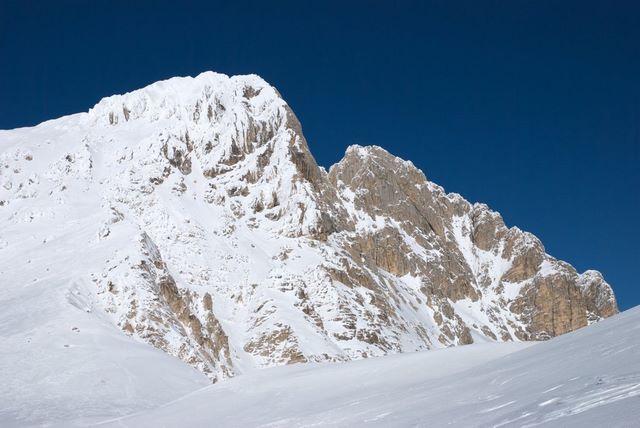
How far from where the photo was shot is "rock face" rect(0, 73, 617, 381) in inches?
2744

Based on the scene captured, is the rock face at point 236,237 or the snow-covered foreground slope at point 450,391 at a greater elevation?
the rock face at point 236,237

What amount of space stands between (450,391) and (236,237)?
257 ft

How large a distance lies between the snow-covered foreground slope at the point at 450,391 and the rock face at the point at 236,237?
144 feet

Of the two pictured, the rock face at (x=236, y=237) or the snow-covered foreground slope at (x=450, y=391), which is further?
the rock face at (x=236, y=237)

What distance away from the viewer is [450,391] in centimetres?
1292

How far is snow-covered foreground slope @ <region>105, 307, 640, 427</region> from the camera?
9.04 meters

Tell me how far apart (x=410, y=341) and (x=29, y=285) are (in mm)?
52833

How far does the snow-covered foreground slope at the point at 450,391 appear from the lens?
904 cm

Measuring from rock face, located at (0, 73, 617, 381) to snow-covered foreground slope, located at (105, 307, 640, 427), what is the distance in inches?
1733

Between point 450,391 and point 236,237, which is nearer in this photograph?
point 450,391

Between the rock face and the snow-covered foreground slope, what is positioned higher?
the rock face

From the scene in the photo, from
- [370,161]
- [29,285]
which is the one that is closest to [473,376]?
[29,285]

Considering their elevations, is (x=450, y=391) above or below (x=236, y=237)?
below

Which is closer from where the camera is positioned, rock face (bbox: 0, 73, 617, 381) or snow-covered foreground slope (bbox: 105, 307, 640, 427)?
snow-covered foreground slope (bbox: 105, 307, 640, 427)
